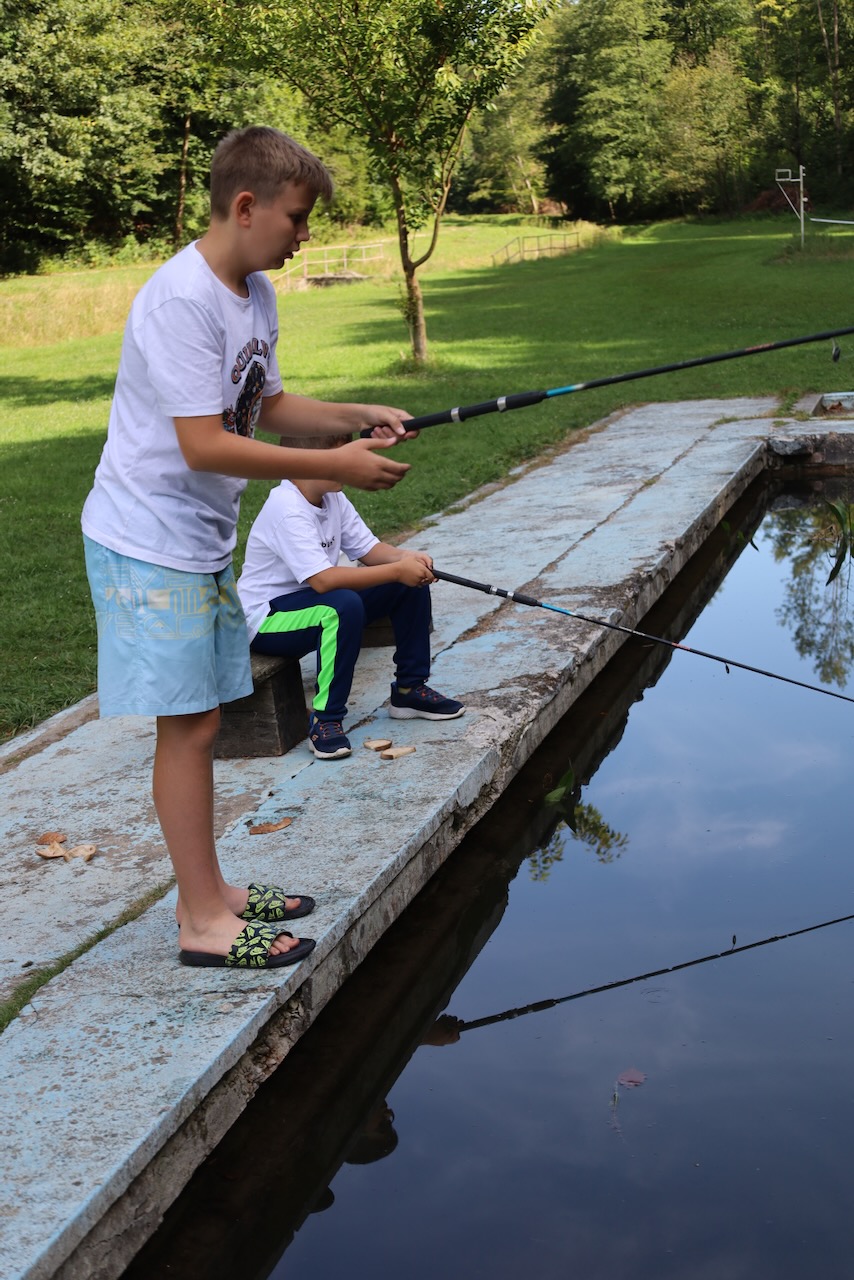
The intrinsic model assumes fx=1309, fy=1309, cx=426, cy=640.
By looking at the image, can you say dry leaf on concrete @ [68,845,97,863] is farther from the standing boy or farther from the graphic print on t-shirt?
the graphic print on t-shirt

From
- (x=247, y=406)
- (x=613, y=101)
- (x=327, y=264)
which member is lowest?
(x=247, y=406)

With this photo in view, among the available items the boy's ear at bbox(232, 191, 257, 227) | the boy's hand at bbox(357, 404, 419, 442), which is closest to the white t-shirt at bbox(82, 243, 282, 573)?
the boy's ear at bbox(232, 191, 257, 227)

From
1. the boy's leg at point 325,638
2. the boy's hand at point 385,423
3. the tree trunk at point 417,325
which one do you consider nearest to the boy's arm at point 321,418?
the boy's hand at point 385,423

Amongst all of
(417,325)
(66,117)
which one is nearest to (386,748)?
(417,325)

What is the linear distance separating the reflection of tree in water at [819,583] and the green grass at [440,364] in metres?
1.90

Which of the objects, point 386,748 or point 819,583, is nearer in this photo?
point 386,748

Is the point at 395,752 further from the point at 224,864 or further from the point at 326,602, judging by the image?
the point at 224,864

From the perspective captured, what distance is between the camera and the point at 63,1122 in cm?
223

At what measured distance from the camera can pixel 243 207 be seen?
2.53m

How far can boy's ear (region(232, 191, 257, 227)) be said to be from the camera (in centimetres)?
252

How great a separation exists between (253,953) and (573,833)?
1.48 metres

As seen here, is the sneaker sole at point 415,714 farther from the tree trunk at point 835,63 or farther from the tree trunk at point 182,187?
the tree trunk at point 835,63

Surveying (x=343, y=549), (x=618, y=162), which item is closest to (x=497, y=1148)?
(x=343, y=549)

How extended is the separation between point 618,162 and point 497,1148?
61.3 meters
